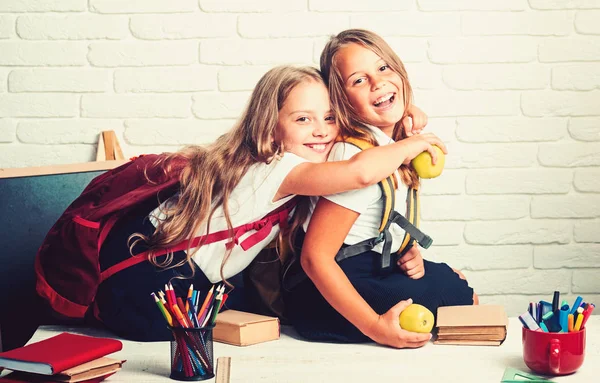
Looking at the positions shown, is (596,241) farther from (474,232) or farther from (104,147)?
(104,147)

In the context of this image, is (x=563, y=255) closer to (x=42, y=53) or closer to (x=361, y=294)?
(x=361, y=294)

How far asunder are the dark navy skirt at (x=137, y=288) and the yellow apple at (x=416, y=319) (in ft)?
1.46

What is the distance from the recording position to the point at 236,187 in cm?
170

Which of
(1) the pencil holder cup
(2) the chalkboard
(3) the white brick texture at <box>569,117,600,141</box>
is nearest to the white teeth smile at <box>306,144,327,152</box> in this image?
(1) the pencil holder cup

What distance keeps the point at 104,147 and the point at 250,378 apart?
3.50 ft

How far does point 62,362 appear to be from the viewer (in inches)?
55.3

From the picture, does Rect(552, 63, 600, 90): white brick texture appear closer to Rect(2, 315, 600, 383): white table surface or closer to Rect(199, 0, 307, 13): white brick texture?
Rect(199, 0, 307, 13): white brick texture

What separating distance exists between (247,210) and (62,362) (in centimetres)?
50

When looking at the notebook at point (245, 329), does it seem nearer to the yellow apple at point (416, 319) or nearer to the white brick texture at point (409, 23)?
the yellow apple at point (416, 319)

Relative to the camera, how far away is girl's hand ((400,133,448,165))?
1.67 meters

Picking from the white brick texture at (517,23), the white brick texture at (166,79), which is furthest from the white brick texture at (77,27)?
the white brick texture at (517,23)

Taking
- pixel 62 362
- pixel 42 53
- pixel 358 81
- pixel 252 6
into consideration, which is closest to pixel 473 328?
pixel 358 81

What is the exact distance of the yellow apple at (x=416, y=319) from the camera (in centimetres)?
166

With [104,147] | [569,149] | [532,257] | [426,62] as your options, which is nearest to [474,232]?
[532,257]
